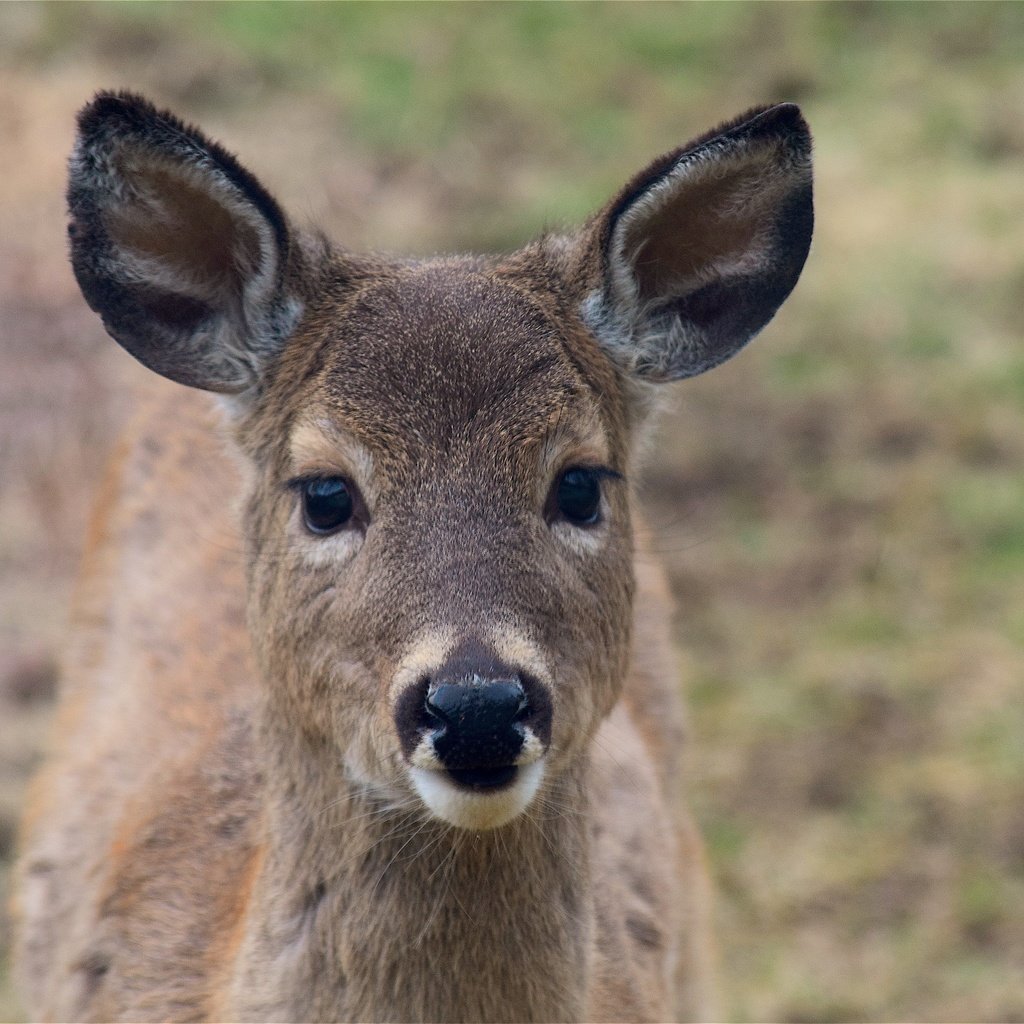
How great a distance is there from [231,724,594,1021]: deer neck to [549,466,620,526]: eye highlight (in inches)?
21.6

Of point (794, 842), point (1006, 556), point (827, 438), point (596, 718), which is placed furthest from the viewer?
point (827, 438)

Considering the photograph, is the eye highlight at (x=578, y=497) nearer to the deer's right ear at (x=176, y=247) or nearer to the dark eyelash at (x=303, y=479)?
the dark eyelash at (x=303, y=479)

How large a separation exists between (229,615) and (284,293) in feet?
4.95

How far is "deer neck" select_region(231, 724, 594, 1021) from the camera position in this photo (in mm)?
3979

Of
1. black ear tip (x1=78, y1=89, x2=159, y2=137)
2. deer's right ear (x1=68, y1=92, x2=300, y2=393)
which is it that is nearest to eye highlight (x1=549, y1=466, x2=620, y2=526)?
deer's right ear (x1=68, y1=92, x2=300, y2=393)

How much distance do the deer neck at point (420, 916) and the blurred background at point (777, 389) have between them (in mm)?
2698

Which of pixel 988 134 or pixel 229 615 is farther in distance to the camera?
pixel 988 134

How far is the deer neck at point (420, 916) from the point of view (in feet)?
13.1

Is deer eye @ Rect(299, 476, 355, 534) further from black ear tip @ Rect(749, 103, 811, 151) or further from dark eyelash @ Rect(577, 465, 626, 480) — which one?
black ear tip @ Rect(749, 103, 811, 151)

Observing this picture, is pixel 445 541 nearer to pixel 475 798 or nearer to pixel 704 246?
pixel 475 798

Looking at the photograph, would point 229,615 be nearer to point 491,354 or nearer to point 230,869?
point 230,869

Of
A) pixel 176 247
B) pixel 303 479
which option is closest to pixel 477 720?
pixel 303 479

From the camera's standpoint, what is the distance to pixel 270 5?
12.1 metres

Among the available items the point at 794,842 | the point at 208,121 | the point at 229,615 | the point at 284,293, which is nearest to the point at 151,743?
the point at 229,615
